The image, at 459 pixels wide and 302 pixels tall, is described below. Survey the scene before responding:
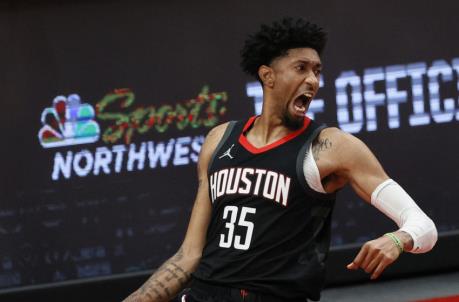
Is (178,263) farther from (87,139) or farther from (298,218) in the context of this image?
(87,139)

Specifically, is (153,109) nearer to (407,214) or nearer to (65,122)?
(65,122)

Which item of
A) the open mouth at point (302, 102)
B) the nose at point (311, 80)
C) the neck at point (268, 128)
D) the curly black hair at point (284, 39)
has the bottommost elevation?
the neck at point (268, 128)

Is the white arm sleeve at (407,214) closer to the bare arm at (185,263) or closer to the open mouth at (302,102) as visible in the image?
the open mouth at (302,102)

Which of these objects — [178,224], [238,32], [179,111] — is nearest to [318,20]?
[238,32]

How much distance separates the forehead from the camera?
449cm

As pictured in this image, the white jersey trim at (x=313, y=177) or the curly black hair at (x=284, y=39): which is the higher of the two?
the curly black hair at (x=284, y=39)

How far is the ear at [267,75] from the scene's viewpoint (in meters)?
4.59

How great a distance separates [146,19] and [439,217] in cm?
235

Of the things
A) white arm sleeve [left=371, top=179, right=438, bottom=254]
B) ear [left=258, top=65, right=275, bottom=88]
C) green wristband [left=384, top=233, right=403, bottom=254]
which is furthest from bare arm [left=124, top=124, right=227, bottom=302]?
green wristband [left=384, top=233, right=403, bottom=254]

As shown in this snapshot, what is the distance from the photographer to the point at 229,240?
14.5 ft

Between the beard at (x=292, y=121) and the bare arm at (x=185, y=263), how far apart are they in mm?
336

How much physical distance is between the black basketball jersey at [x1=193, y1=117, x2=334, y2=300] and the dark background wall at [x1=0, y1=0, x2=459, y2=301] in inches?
124

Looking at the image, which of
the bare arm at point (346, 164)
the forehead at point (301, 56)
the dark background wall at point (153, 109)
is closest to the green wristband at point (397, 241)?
the bare arm at point (346, 164)

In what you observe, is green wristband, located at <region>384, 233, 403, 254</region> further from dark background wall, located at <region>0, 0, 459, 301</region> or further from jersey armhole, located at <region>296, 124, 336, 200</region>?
dark background wall, located at <region>0, 0, 459, 301</region>
